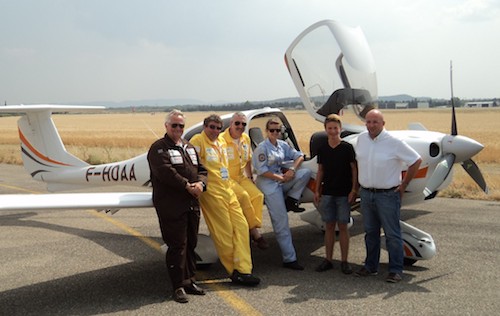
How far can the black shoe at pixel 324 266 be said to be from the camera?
5.50 m

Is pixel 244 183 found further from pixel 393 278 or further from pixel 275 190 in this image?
pixel 393 278

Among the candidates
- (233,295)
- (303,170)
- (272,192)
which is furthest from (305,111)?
(233,295)

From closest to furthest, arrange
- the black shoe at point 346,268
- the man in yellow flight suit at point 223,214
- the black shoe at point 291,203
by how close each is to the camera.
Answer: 1. the man in yellow flight suit at point 223,214
2. the black shoe at point 346,268
3. the black shoe at point 291,203

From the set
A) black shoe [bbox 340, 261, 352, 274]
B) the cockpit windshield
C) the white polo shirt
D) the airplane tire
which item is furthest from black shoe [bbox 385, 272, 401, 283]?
the cockpit windshield

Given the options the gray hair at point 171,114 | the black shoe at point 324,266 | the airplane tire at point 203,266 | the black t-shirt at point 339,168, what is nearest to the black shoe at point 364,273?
the black shoe at point 324,266

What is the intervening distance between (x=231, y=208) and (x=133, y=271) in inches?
62.9

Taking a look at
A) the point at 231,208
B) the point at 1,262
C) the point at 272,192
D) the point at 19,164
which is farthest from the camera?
the point at 19,164

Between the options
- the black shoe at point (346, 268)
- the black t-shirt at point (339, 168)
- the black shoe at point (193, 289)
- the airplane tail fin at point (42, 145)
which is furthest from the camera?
the airplane tail fin at point (42, 145)

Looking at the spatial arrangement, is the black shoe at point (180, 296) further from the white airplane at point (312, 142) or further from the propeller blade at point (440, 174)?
the propeller blade at point (440, 174)

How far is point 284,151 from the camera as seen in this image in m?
5.75

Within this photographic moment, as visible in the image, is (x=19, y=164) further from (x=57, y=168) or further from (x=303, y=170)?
(x=303, y=170)

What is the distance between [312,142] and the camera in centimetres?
619

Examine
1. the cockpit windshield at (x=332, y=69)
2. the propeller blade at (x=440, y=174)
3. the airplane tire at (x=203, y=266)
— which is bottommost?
the airplane tire at (x=203, y=266)

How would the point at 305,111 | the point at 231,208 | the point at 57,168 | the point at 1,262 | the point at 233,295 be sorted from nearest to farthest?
the point at 233,295 → the point at 231,208 → the point at 1,262 → the point at 305,111 → the point at 57,168
